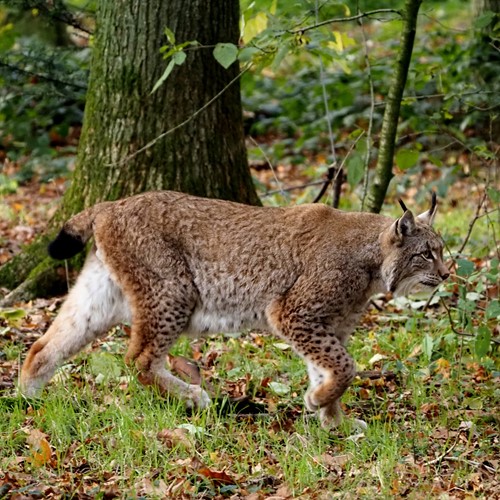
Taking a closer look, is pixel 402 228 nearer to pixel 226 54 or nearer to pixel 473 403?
pixel 473 403

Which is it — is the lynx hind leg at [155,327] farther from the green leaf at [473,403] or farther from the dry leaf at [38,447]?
the green leaf at [473,403]

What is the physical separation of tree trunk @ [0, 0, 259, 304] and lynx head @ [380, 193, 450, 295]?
1630 millimetres

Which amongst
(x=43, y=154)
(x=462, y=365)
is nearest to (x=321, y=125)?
(x=43, y=154)

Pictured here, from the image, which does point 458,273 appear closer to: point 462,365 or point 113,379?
point 462,365

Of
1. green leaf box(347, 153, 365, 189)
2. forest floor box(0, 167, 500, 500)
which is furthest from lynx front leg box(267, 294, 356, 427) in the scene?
green leaf box(347, 153, 365, 189)

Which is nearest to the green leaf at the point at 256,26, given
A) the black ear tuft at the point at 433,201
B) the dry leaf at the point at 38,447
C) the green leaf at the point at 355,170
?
the green leaf at the point at 355,170

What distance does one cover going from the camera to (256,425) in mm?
4516

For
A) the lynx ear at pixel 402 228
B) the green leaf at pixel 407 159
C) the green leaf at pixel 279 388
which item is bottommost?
the green leaf at pixel 279 388

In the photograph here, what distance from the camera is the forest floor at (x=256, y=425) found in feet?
12.5

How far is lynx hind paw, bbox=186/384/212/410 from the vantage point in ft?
15.2

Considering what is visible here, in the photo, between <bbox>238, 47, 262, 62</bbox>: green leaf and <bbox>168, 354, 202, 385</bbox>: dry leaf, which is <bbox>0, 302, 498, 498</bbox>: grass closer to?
<bbox>168, 354, 202, 385</bbox>: dry leaf

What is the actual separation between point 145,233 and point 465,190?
554 centimetres

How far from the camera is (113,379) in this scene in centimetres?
493

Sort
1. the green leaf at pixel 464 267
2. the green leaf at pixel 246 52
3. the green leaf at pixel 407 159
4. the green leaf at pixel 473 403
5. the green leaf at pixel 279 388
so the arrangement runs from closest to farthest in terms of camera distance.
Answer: the green leaf at pixel 464 267 → the green leaf at pixel 473 403 → the green leaf at pixel 279 388 → the green leaf at pixel 246 52 → the green leaf at pixel 407 159
